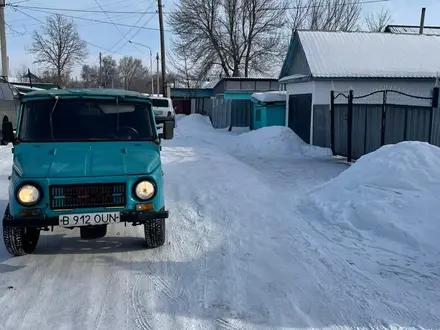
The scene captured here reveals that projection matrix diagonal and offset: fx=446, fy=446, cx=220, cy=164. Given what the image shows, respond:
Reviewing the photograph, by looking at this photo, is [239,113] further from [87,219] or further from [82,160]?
[87,219]

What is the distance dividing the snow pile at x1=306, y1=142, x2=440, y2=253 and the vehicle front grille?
10.4ft

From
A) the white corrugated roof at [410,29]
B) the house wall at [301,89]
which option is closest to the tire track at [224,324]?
the house wall at [301,89]

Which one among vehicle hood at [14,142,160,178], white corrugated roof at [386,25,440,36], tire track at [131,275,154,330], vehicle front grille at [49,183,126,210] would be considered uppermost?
white corrugated roof at [386,25,440,36]

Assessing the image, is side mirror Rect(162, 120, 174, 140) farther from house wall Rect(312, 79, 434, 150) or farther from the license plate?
house wall Rect(312, 79, 434, 150)

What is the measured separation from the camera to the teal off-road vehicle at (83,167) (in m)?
4.87

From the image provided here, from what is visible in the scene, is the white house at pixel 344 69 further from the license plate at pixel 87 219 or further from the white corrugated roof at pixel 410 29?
the license plate at pixel 87 219

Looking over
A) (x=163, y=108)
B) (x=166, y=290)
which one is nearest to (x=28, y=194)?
(x=166, y=290)

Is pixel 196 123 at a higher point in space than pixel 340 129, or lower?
lower

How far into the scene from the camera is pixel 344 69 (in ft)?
55.5

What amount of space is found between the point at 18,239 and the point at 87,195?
1.05 metres

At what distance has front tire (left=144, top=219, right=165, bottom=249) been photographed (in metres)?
5.47

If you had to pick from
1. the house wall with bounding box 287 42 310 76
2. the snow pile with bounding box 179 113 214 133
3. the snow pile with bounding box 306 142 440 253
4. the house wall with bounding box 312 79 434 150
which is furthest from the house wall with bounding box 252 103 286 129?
the snow pile with bounding box 306 142 440 253

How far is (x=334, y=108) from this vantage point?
15180mm

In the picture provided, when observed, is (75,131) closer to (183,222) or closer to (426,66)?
(183,222)
